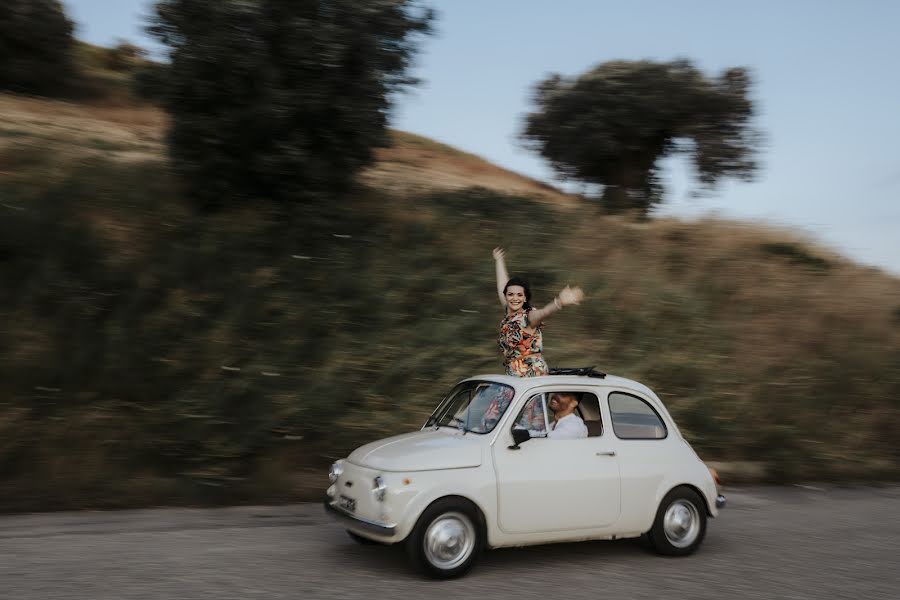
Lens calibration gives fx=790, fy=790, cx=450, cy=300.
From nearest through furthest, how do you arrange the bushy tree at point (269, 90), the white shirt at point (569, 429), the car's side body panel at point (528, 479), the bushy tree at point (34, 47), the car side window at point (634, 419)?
the car's side body panel at point (528, 479) < the white shirt at point (569, 429) < the car side window at point (634, 419) < the bushy tree at point (269, 90) < the bushy tree at point (34, 47)

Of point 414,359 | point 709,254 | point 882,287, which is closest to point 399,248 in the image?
point 414,359

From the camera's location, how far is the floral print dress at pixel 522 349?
7883mm

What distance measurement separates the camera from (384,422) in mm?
9898

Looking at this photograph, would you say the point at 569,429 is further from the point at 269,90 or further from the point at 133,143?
the point at 133,143

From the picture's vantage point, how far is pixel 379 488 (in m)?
5.96

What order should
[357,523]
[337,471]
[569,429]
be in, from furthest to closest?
[569,429]
[337,471]
[357,523]

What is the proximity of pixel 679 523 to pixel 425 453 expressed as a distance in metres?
2.46

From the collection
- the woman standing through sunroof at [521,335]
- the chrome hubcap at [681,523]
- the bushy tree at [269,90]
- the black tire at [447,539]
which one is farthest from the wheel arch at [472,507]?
the bushy tree at [269,90]

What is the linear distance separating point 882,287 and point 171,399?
48.6ft

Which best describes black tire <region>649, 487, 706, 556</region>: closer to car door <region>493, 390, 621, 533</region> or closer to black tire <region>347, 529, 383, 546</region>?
car door <region>493, 390, 621, 533</region>

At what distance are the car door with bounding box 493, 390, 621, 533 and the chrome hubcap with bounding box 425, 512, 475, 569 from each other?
288 mm

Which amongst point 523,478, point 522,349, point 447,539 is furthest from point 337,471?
point 522,349

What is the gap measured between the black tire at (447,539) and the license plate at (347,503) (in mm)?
548

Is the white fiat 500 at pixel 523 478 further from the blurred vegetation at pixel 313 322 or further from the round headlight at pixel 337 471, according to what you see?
the blurred vegetation at pixel 313 322
